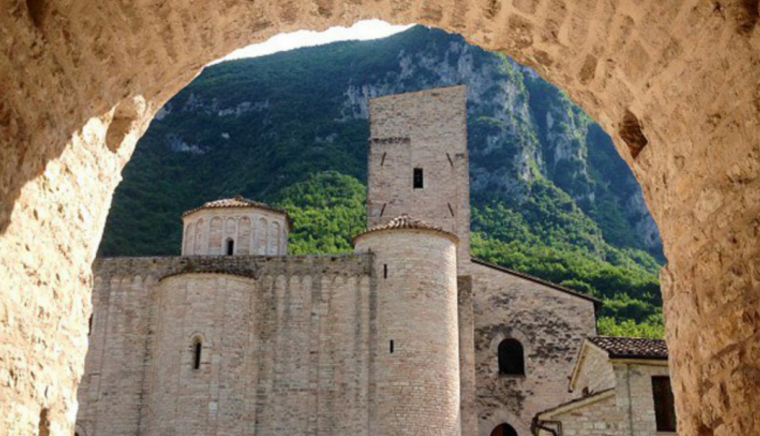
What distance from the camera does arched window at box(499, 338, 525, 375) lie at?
27.2 meters

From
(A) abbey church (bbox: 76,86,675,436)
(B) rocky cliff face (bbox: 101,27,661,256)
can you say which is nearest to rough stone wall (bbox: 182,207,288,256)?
(A) abbey church (bbox: 76,86,675,436)

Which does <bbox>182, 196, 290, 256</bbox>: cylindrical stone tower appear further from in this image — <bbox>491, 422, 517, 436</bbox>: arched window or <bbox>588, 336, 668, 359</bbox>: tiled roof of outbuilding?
<bbox>588, 336, 668, 359</bbox>: tiled roof of outbuilding

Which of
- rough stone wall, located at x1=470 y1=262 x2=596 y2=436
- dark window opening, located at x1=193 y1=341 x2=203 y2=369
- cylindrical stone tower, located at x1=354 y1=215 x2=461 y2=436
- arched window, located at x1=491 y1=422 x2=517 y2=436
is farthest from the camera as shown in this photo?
arched window, located at x1=491 y1=422 x2=517 y2=436

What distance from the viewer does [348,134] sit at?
215ft

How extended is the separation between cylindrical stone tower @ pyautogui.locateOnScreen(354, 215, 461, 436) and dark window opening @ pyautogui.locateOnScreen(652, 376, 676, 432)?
7176 mm

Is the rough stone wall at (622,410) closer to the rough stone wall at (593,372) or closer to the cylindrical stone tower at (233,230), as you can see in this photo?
the rough stone wall at (593,372)

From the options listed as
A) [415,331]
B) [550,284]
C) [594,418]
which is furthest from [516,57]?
[550,284]

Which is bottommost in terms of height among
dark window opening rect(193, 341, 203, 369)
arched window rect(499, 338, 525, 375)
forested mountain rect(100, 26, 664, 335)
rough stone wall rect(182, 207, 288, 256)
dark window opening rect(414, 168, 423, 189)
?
dark window opening rect(193, 341, 203, 369)

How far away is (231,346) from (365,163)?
3769cm

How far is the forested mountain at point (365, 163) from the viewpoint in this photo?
162 ft

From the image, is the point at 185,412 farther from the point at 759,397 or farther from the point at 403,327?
the point at 759,397

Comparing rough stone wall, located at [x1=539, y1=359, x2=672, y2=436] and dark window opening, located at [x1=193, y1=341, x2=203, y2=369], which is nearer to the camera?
rough stone wall, located at [x1=539, y1=359, x2=672, y2=436]

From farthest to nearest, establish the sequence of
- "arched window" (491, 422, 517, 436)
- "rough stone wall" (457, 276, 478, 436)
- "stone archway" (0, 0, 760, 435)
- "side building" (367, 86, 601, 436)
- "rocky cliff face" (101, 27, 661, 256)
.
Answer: "rocky cliff face" (101, 27, 661, 256), "arched window" (491, 422, 517, 436), "side building" (367, 86, 601, 436), "rough stone wall" (457, 276, 478, 436), "stone archway" (0, 0, 760, 435)

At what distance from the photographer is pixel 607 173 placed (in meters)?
78.6
